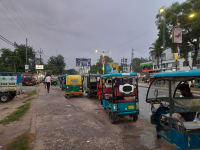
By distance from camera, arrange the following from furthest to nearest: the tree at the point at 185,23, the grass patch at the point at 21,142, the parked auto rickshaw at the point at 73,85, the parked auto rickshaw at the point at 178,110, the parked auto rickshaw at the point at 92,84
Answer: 1. the tree at the point at 185,23
2. the parked auto rickshaw at the point at 73,85
3. the parked auto rickshaw at the point at 92,84
4. the grass patch at the point at 21,142
5. the parked auto rickshaw at the point at 178,110

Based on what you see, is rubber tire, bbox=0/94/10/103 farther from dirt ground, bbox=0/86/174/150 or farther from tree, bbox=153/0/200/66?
tree, bbox=153/0/200/66

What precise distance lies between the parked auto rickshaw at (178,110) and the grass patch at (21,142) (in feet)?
12.3

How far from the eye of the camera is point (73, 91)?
14.1m

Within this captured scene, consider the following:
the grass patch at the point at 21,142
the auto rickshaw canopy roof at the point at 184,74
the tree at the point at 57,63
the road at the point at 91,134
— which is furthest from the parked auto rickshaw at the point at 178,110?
the tree at the point at 57,63

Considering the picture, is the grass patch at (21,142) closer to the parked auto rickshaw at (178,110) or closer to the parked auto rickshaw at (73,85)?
the parked auto rickshaw at (178,110)

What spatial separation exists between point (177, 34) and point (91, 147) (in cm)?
1341

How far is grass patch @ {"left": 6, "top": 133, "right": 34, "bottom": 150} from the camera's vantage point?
414 centimetres

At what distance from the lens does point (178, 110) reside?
149 inches

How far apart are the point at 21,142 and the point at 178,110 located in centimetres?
440

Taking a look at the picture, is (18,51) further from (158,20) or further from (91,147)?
(91,147)

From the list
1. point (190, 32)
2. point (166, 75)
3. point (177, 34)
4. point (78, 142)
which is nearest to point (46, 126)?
point (78, 142)

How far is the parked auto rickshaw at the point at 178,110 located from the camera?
3184mm

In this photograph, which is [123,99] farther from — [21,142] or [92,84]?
[92,84]

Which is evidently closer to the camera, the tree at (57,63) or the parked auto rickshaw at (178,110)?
the parked auto rickshaw at (178,110)
